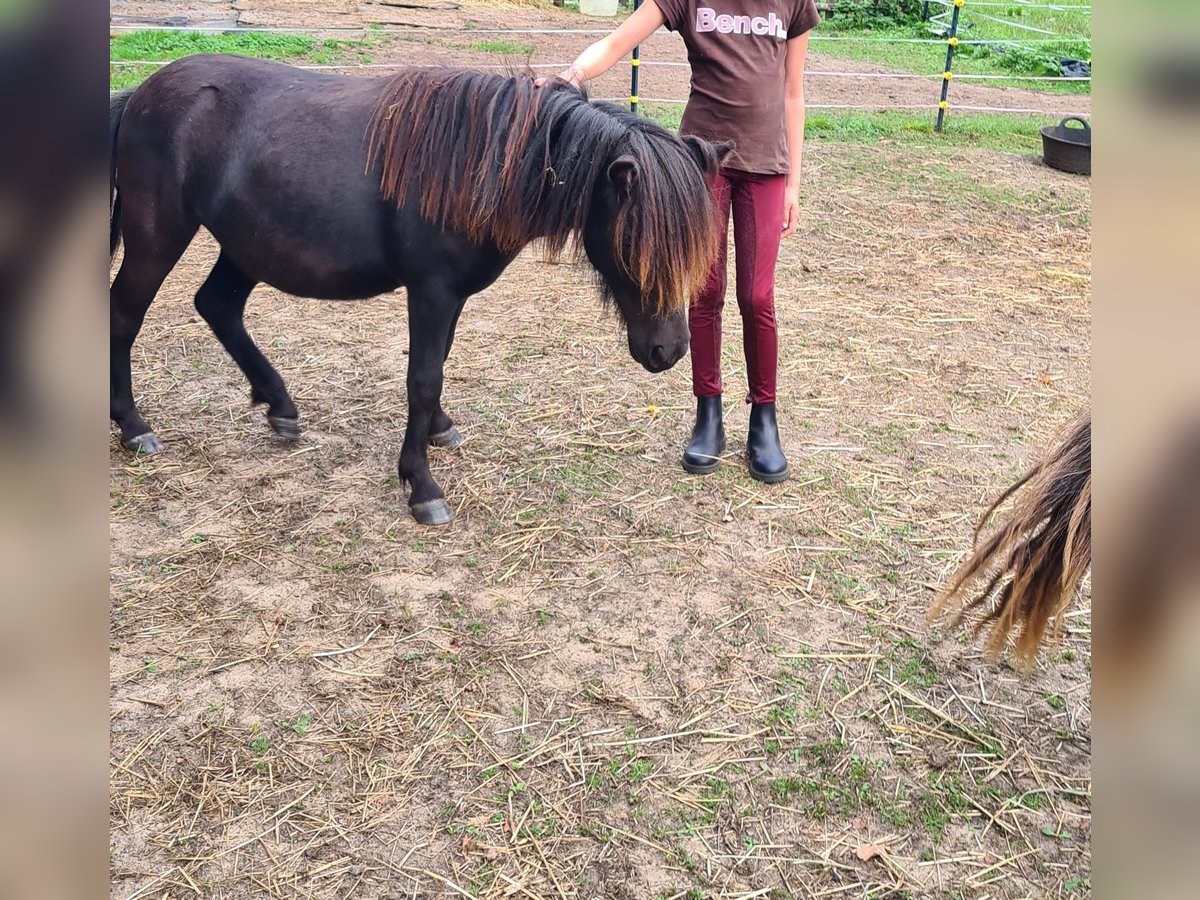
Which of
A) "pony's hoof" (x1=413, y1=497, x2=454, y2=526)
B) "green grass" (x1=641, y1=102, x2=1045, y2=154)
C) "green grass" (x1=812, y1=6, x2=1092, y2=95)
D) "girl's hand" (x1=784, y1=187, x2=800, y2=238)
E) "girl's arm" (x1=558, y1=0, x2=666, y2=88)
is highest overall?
"green grass" (x1=812, y1=6, x2=1092, y2=95)

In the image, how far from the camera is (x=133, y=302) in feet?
11.5

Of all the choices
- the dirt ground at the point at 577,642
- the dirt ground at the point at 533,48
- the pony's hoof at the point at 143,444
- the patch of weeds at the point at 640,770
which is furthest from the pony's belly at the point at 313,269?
the dirt ground at the point at 533,48

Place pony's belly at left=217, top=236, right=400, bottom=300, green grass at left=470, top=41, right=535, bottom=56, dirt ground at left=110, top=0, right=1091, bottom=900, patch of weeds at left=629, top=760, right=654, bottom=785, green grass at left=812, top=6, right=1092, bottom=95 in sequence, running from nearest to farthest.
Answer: dirt ground at left=110, top=0, right=1091, bottom=900 → patch of weeds at left=629, top=760, right=654, bottom=785 → pony's belly at left=217, top=236, right=400, bottom=300 → green grass at left=470, top=41, right=535, bottom=56 → green grass at left=812, top=6, right=1092, bottom=95

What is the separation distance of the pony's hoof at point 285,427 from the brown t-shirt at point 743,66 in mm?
2025

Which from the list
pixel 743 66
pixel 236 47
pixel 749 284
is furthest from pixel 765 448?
pixel 236 47

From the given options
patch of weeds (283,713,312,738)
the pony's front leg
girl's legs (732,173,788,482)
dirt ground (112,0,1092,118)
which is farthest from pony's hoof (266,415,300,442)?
dirt ground (112,0,1092,118)

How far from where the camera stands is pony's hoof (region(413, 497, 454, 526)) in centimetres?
333

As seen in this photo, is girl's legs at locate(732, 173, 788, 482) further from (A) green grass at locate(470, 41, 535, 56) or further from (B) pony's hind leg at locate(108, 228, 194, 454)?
(A) green grass at locate(470, 41, 535, 56)

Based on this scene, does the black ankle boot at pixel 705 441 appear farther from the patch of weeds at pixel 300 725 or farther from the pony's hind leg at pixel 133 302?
the pony's hind leg at pixel 133 302

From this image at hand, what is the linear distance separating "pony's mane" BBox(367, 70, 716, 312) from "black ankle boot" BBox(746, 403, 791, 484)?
92 centimetres

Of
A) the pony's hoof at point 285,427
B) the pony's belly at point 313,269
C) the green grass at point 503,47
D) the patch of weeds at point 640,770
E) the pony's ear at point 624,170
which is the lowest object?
the patch of weeds at point 640,770

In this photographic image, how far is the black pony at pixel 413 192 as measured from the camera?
2.87 m
